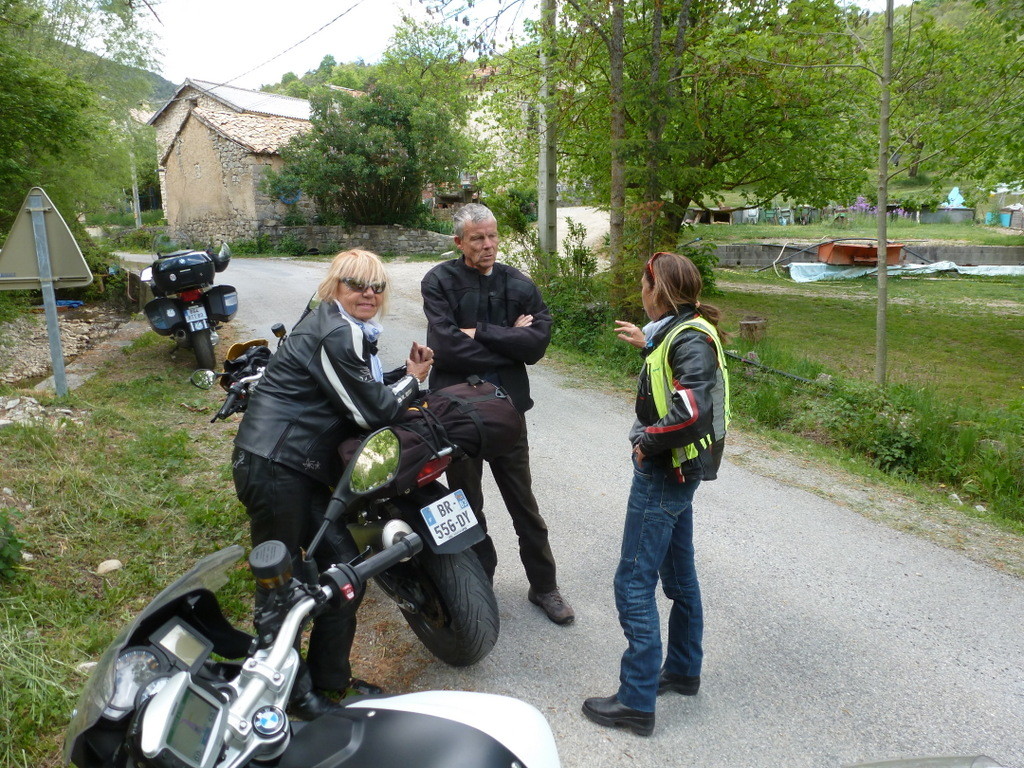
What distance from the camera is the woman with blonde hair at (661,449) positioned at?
9.36 feet

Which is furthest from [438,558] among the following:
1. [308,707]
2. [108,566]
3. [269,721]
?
[108,566]

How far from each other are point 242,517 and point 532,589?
6.42ft

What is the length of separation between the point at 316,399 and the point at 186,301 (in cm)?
628

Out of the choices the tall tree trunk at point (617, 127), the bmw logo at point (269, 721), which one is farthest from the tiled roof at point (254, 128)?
the bmw logo at point (269, 721)

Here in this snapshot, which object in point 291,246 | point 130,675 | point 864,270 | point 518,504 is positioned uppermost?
point 291,246

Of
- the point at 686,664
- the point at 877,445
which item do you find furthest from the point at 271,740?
the point at 877,445

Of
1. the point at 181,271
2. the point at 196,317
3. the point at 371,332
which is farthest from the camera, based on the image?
the point at 196,317

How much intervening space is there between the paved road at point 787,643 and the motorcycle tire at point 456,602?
244 mm

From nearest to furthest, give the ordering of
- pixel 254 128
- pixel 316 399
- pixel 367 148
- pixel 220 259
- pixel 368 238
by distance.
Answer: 1. pixel 316 399
2. pixel 220 259
3. pixel 367 148
4. pixel 368 238
5. pixel 254 128

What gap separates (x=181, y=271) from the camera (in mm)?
8391

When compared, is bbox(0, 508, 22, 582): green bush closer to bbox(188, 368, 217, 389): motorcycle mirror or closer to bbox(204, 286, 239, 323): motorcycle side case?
bbox(188, 368, 217, 389): motorcycle mirror

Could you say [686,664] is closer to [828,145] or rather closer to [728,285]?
[828,145]

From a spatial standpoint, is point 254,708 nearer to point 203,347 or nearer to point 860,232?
point 203,347

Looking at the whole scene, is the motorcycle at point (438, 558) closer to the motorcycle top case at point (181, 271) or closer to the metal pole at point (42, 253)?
the metal pole at point (42, 253)
